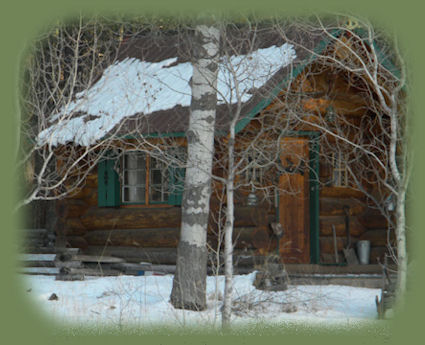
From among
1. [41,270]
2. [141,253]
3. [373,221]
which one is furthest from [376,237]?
[41,270]

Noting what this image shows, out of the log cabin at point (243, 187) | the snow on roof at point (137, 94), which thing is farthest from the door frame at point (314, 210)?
the snow on roof at point (137, 94)

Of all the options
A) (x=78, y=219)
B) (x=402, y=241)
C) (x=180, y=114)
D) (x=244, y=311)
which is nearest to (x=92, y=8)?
(x=180, y=114)

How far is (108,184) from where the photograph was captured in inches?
579

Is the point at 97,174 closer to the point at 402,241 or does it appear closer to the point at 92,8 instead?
the point at 92,8

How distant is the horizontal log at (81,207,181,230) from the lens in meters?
14.2

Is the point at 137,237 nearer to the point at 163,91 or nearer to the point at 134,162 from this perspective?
the point at 134,162

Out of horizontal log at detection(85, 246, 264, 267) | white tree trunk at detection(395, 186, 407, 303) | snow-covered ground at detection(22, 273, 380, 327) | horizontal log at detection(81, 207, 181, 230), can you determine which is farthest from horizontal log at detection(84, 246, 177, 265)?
white tree trunk at detection(395, 186, 407, 303)

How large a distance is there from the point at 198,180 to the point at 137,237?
5.02 meters

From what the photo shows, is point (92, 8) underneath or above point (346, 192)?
above

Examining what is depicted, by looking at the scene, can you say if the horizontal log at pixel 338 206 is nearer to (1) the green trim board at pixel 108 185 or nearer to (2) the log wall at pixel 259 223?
(2) the log wall at pixel 259 223

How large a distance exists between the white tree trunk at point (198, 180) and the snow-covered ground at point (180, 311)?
39cm

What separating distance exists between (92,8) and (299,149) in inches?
214

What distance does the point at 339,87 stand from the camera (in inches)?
556

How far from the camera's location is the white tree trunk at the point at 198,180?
9.91m
